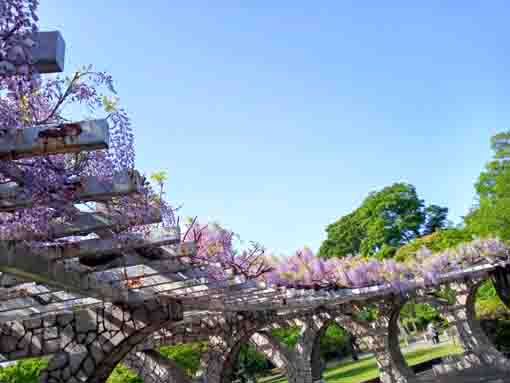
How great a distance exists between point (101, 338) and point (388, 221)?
28143 mm

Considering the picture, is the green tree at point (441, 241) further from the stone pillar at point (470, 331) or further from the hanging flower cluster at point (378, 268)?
the hanging flower cluster at point (378, 268)

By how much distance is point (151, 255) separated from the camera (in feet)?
11.9

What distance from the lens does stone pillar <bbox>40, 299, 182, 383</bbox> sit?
187 inches

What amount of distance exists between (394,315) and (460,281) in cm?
310

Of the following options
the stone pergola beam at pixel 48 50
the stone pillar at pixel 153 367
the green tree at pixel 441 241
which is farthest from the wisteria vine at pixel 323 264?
the green tree at pixel 441 241

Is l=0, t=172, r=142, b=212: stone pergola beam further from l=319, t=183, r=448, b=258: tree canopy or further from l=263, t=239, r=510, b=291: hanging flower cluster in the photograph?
l=319, t=183, r=448, b=258: tree canopy

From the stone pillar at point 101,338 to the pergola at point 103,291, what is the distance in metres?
0.01

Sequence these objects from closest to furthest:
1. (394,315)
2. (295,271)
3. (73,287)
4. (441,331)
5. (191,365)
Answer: (73,287), (295,271), (394,315), (191,365), (441,331)

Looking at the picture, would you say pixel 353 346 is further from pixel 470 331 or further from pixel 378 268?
pixel 378 268

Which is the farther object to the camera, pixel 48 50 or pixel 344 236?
pixel 344 236

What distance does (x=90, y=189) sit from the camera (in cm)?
225

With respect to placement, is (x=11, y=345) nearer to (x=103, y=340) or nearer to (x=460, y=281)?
(x=103, y=340)

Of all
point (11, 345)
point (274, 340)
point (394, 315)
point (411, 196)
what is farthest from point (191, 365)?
point (411, 196)

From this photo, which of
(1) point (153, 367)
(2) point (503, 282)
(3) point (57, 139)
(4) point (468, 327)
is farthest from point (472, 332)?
(3) point (57, 139)
